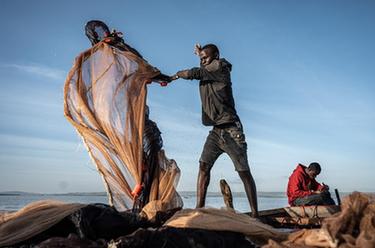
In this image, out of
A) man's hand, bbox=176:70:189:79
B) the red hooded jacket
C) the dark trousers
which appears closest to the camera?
man's hand, bbox=176:70:189:79

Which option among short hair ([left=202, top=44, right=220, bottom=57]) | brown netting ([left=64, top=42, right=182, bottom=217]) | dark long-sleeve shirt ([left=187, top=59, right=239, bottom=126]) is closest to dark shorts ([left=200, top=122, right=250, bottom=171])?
dark long-sleeve shirt ([left=187, top=59, right=239, bottom=126])

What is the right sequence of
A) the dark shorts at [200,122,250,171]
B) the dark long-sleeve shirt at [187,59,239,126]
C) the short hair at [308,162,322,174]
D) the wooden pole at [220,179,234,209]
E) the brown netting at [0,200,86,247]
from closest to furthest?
1. the brown netting at [0,200,86,247]
2. the dark shorts at [200,122,250,171]
3. the dark long-sleeve shirt at [187,59,239,126]
4. the wooden pole at [220,179,234,209]
5. the short hair at [308,162,322,174]

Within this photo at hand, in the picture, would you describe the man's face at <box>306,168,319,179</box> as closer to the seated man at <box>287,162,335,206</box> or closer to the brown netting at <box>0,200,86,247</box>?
the seated man at <box>287,162,335,206</box>

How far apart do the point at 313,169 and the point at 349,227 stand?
267 inches

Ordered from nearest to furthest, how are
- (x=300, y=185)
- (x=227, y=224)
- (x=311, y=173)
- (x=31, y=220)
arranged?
1. (x=227, y=224)
2. (x=31, y=220)
3. (x=300, y=185)
4. (x=311, y=173)

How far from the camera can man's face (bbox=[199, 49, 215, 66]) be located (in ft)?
21.7

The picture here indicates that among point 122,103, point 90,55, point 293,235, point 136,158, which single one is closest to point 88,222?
point 293,235

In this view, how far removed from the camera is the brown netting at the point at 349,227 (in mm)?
2666

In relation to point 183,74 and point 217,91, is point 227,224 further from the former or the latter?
point 183,74

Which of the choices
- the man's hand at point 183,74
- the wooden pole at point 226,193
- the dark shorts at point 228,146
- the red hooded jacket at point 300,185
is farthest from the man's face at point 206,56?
the red hooded jacket at point 300,185

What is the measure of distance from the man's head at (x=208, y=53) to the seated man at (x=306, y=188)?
392 centimetres

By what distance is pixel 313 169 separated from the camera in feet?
30.7

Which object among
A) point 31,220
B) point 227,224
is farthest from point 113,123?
point 227,224

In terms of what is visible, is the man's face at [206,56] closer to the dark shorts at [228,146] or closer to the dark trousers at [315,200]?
the dark shorts at [228,146]
